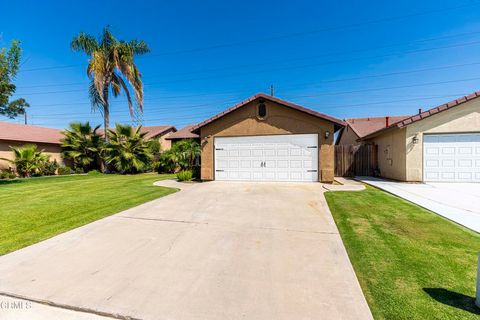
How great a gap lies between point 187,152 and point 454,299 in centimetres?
1222

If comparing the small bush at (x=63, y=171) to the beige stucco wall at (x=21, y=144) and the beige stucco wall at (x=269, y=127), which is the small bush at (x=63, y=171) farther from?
the beige stucco wall at (x=269, y=127)

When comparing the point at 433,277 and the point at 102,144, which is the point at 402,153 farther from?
the point at 102,144

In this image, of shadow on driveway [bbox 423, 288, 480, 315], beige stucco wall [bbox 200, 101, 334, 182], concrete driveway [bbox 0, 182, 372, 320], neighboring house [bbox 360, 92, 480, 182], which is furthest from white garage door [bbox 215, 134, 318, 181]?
shadow on driveway [bbox 423, 288, 480, 315]

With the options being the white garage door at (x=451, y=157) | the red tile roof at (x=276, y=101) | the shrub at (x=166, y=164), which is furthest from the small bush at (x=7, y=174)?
the white garage door at (x=451, y=157)

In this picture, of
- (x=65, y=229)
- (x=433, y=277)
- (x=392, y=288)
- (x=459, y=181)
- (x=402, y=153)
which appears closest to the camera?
(x=392, y=288)

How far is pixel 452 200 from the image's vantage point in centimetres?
663

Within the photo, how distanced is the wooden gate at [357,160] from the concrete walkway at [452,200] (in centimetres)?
486

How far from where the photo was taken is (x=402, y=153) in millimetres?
10695

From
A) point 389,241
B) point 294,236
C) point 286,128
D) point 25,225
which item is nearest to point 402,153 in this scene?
point 286,128

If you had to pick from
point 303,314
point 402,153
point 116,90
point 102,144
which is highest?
point 116,90

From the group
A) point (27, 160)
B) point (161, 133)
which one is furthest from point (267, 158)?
point (27, 160)

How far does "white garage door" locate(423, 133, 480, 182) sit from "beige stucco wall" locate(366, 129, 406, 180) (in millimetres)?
831

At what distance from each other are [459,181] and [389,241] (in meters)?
9.40

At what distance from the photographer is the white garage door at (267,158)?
11000 mm
